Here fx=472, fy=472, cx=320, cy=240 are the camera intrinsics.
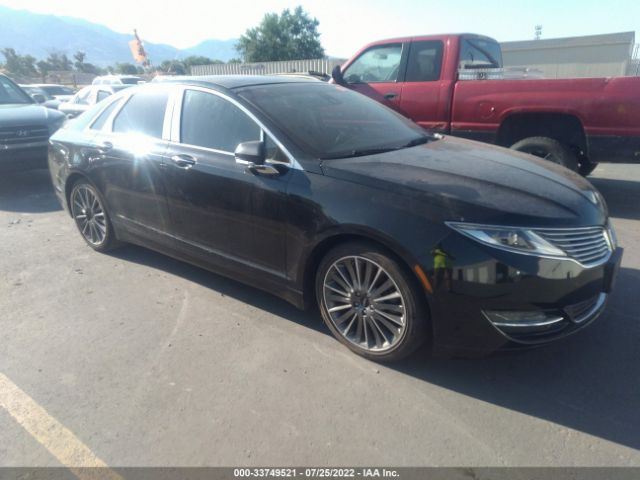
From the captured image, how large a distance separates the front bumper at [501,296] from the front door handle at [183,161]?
2.08 m

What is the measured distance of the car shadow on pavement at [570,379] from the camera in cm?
245

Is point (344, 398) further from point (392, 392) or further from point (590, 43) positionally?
point (590, 43)

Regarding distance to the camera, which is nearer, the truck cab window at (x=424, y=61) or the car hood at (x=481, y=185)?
the car hood at (x=481, y=185)

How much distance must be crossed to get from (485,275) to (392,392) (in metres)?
0.86

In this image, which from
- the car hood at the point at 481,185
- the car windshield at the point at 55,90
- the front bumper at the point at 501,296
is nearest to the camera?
the front bumper at the point at 501,296

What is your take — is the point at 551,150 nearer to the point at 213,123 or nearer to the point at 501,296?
the point at 501,296

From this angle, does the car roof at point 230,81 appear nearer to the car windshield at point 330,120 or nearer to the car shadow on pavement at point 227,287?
the car windshield at point 330,120

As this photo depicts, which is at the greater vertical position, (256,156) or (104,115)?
(104,115)

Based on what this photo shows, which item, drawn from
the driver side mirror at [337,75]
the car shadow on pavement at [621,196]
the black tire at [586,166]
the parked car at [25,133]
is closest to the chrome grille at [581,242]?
the car shadow on pavement at [621,196]

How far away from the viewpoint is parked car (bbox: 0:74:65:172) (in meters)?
7.38

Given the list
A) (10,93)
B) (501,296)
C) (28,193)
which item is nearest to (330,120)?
(501,296)

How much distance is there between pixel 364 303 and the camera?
2.93m

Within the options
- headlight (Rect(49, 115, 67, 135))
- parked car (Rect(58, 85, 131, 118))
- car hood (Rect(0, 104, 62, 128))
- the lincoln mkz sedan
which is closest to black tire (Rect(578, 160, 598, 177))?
the lincoln mkz sedan

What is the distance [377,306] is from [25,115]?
7.55 metres
